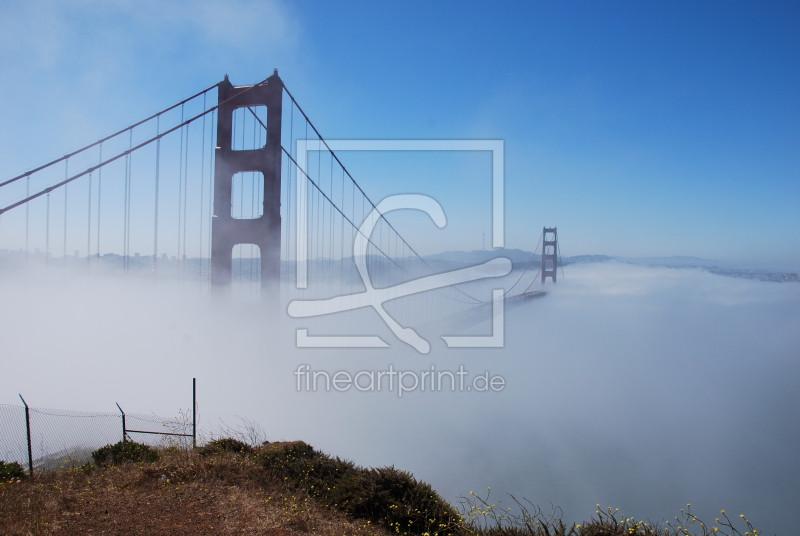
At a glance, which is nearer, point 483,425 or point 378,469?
point 378,469

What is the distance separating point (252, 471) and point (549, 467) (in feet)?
113

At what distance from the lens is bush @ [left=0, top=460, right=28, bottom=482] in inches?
206

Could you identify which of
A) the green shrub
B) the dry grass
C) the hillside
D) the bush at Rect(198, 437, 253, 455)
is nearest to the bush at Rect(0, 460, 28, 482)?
the hillside

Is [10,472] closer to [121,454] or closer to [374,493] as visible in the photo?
[121,454]

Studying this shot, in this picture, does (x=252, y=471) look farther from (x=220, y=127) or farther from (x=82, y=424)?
(x=220, y=127)

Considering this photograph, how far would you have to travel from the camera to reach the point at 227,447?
20.9 feet

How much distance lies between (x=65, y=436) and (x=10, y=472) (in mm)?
3261

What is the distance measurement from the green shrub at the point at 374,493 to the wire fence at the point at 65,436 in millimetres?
2270

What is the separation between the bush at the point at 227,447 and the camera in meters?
6.21

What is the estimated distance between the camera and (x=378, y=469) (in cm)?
508

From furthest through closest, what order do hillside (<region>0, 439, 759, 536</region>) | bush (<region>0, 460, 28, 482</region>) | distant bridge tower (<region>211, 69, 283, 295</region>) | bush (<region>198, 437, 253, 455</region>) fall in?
distant bridge tower (<region>211, 69, 283, 295</region>) → bush (<region>198, 437, 253, 455</region>) → bush (<region>0, 460, 28, 482</region>) → hillside (<region>0, 439, 759, 536</region>)

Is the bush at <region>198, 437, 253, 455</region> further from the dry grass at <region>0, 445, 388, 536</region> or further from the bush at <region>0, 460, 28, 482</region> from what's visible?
the bush at <region>0, 460, 28, 482</region>

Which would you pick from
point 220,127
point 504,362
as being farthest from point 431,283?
point 504,362

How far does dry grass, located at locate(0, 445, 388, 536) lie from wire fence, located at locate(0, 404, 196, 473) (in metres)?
0.99
